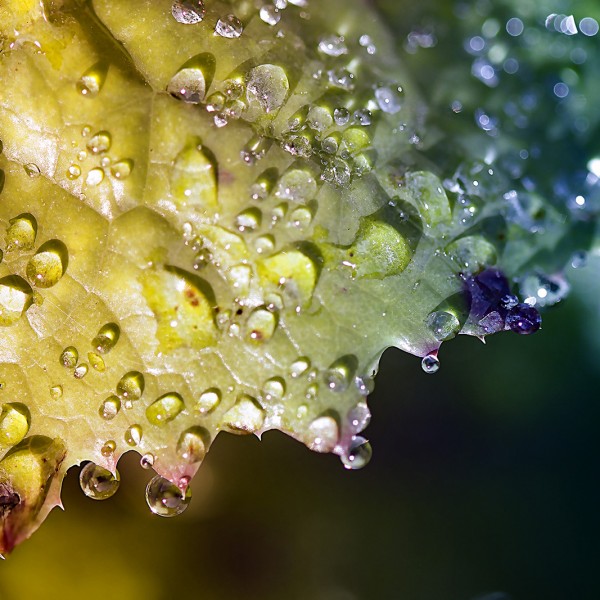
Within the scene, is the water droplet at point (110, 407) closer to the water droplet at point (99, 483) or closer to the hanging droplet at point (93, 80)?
the water droplet at point (99, 483)

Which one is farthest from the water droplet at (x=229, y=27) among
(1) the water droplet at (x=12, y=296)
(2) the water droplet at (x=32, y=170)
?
(1) the water droplet at (x=12, y=296)

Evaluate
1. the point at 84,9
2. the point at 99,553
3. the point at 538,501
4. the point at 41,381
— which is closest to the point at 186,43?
the point at 84,9

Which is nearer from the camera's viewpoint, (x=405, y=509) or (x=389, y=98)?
(x=389, y=98)

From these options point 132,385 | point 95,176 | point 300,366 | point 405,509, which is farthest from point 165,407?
point 405,509

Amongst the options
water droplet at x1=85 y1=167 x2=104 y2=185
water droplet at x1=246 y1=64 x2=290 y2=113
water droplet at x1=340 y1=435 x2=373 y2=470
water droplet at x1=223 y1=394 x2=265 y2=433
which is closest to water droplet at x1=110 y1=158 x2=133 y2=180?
water droplet at x1=85 y1=167 x2=104 y2=185

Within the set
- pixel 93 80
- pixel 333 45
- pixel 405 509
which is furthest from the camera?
pixel 405 509

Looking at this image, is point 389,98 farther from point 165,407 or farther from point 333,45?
point 165,407
